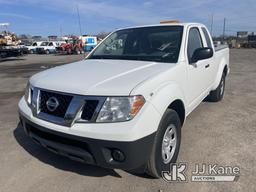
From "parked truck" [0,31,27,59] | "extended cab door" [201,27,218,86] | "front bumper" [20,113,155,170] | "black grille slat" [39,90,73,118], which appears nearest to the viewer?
"front bumper" [20,113,155,170]

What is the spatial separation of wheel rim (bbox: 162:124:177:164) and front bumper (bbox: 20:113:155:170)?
44 centimetres

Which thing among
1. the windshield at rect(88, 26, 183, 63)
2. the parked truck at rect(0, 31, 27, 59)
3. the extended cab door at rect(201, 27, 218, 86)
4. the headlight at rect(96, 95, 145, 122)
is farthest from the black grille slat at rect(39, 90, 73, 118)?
the parked truck at rect(0, 31, 27, 59)

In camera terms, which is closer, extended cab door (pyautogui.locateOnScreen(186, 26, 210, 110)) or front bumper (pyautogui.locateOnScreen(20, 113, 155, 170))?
front bumper (pyautogui.locateOnScreen(20, 113, 155, 170))

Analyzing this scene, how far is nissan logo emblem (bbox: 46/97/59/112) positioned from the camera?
8.80 feet

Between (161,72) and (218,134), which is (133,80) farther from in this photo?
(218,134)

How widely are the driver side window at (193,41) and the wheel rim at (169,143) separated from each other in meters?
1.17

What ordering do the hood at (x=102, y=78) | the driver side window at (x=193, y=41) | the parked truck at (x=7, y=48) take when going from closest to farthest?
the hood at (x=102, y=78) < the driver side window at (x=193, y=41) < the parked truck at (x=7, y=48)

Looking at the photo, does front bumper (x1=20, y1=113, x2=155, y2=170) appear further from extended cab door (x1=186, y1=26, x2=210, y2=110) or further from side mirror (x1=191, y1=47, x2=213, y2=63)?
side mirror (x1=191, y1=47, x2=213, y2=63)

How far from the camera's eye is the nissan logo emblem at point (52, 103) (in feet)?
8.80

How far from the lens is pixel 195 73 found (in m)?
3.84

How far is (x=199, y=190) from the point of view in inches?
110

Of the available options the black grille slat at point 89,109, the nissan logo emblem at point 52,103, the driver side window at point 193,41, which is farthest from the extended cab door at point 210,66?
the nissan logo emblem at point 52,103

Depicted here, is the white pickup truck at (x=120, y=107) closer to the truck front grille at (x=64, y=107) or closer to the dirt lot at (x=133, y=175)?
the truck front grille at (x=64, y=107)

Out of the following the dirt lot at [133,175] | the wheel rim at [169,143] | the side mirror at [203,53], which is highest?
the side mirror at [203,53]
